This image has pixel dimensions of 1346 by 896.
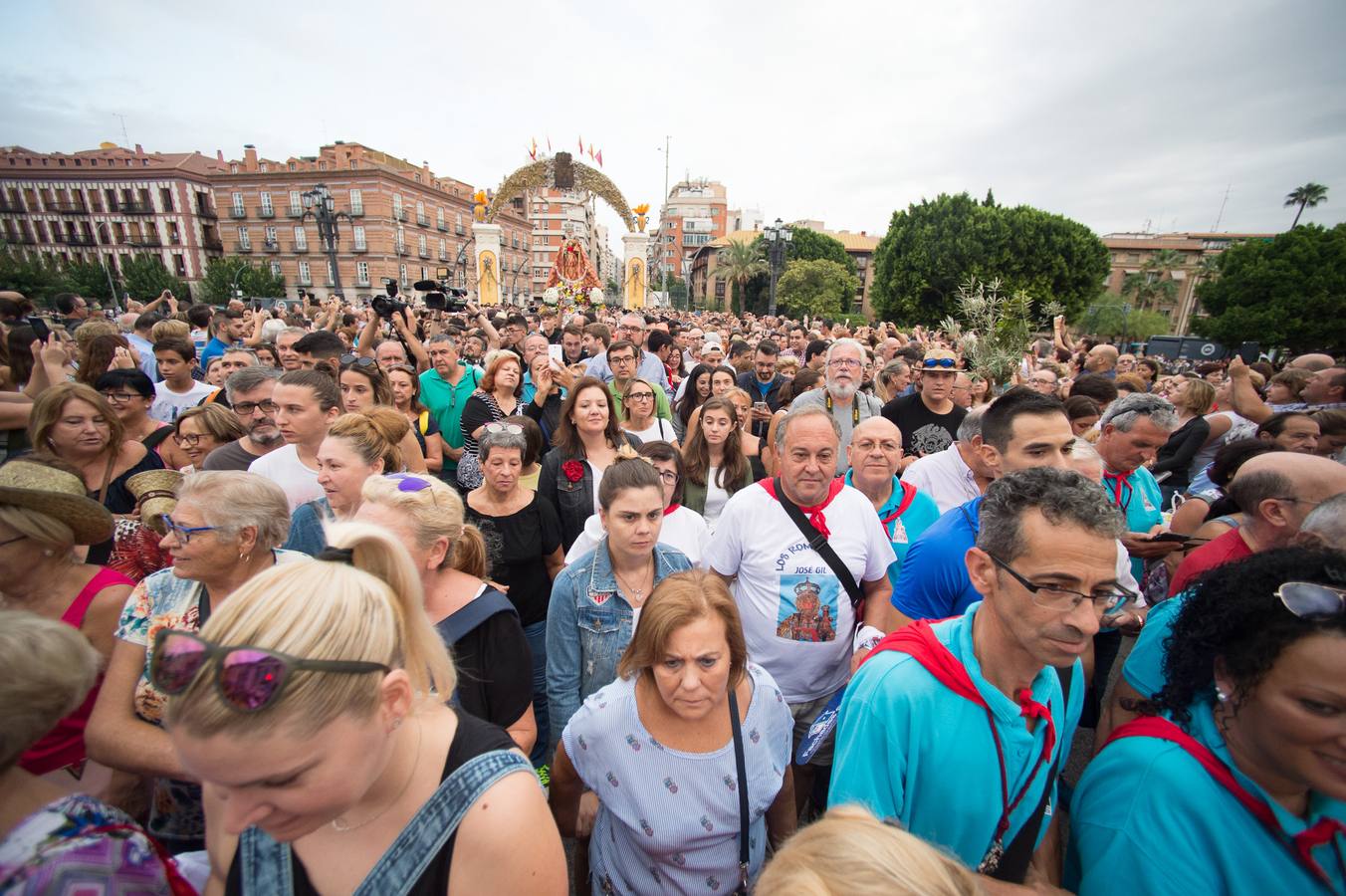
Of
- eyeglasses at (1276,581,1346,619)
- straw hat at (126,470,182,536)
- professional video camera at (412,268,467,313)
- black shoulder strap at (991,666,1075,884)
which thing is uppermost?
professional video camera at (412,268,467,313)

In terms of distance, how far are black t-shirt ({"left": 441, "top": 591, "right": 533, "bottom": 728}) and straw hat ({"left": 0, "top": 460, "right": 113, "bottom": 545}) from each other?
1.38 metres

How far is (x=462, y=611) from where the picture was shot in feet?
6.81

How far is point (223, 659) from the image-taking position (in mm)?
958

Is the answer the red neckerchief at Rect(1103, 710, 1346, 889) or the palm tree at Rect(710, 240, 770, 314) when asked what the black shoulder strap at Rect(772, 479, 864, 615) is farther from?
the palm tree at Rect(710, 240, 770, 314)

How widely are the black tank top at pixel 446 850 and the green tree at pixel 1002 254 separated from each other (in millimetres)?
31172

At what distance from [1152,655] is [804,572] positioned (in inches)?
47.8

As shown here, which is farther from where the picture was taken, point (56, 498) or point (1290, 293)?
point (1290, 293)

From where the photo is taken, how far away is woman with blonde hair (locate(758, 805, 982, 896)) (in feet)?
2.82

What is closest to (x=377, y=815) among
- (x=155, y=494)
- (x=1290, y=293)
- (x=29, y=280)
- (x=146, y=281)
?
(x=155, y=494)

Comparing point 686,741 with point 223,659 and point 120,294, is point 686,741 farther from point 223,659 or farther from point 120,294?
point 120,294

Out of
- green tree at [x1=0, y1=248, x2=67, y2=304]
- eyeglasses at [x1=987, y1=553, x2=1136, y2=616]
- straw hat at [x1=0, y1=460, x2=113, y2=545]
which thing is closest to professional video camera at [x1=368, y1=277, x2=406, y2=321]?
straw hat at [x1=0, y1=460, x2=113, y2=545]

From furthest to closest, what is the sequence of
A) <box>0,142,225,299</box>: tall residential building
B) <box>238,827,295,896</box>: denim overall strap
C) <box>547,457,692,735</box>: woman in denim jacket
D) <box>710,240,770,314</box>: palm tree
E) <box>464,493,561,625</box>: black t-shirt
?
<box>710,240,770,314</box>: palm tree, <box>0,142,225,299</box>: tall residential building, <box>464,493,561,625</box>: black t-shirt, <box>547,457,692,735</box>: woman in denim jacket, <box>238,827,295,896</box>: denim overall strap

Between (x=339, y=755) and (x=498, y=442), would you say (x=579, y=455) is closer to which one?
(x=498, y=442)

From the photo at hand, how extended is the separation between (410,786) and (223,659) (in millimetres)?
488
